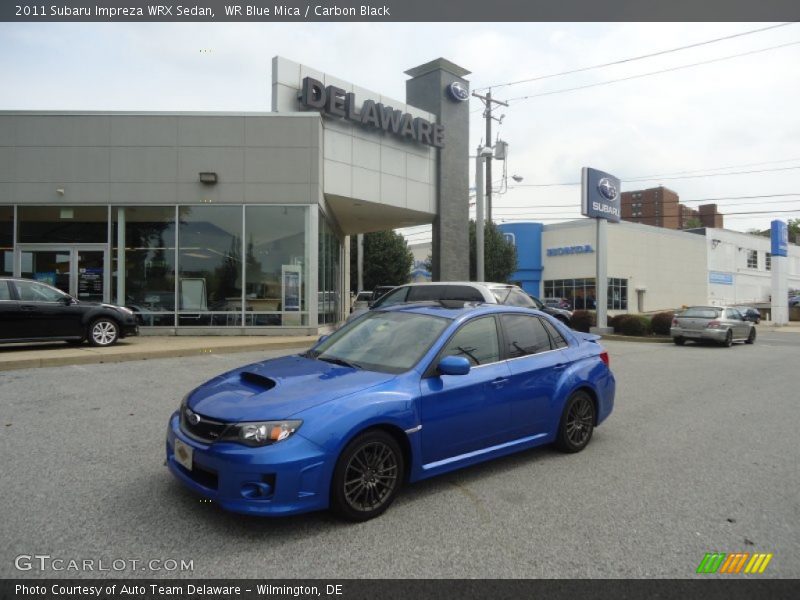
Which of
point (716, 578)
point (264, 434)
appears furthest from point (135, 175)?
point (716, 578)

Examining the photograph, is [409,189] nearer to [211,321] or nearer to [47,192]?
[211,321]

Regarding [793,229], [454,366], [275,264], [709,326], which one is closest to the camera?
[454,366]

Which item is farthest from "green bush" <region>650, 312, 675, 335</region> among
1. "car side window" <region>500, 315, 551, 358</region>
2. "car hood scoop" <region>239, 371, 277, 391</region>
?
"car hood scoop" <region>239, 371, 277, 391</region>

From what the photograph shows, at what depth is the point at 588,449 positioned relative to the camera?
569cm

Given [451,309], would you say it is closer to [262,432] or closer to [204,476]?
[262,432]

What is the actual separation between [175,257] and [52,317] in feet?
16.0

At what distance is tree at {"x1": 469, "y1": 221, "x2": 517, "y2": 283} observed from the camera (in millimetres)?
40125

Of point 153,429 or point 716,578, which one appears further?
point 153,429

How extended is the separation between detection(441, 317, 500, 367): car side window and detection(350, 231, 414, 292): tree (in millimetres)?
39708

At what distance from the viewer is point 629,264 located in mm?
46688

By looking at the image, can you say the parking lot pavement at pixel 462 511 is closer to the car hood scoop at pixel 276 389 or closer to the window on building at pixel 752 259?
the car hood scoop at pixel 276 389

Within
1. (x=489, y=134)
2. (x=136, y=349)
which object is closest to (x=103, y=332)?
(x=136, y=349)

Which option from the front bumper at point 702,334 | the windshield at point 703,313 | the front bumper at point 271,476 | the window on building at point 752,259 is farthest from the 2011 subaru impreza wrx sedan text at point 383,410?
the window on building at point 752,259
